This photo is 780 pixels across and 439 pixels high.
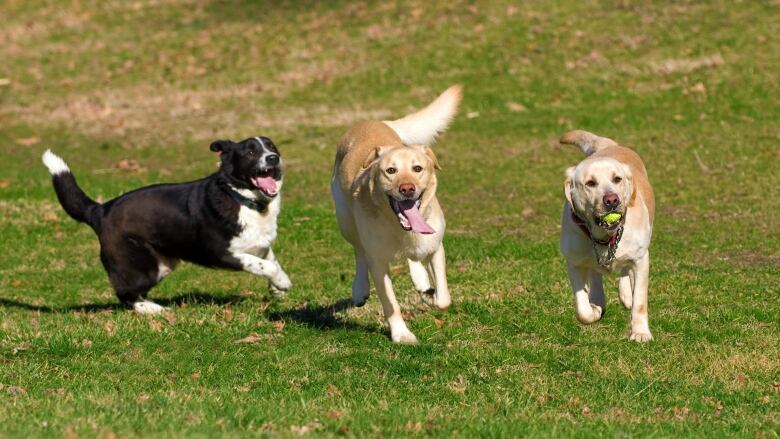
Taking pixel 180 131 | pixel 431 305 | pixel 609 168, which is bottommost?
pixel 180 131

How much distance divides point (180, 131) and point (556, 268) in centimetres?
1184

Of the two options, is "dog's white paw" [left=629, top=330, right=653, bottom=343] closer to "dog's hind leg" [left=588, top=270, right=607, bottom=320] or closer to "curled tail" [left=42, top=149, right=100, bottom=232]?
"dog's hind leg" [left=588, top=270, right=607, bottom=320]

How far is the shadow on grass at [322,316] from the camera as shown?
9.15 meters

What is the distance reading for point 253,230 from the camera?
10.0 m

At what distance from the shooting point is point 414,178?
7.93 m

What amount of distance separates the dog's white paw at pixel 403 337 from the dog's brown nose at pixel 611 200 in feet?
5.66

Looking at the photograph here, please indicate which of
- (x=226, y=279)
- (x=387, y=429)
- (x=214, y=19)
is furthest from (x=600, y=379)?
(x=214, y=19)

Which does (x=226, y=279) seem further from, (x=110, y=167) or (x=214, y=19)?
(x=214, y=19)

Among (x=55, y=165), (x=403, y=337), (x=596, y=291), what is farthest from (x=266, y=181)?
(x=596, y=291)

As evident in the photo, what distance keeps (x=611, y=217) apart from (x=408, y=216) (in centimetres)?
135

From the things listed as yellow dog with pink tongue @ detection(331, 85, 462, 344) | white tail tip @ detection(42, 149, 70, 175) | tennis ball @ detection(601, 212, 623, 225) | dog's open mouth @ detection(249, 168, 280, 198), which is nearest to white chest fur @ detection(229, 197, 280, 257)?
dog's open mouth @ detection(249, 168, 280, 198)

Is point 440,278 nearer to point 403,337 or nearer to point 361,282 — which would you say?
point 403,337

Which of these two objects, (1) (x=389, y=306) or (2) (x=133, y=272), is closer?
(1) (x=389, y=306)

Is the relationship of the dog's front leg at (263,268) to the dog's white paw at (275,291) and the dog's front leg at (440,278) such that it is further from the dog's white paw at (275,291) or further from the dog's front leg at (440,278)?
the dog's front leg at (440,278)
